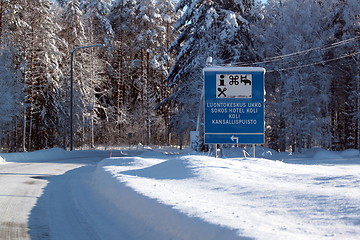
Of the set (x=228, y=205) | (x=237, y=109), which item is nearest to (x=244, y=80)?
(x=237, y=109)

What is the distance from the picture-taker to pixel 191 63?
3972 centimetres

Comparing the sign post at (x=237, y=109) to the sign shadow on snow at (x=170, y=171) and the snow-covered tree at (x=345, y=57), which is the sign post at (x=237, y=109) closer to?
the sign shadow on snow at (x=170, y=171)

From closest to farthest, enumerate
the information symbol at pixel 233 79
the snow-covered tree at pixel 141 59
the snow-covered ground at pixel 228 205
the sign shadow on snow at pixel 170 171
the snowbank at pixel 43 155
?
the snow-covered ground at pixel 228 205 < the sign shadow on snow at pixel 170 171 < the information symbol at pixel 233 79 < the snowbank at pixel 43 155 < the snow-covered tree at pixel 141 59

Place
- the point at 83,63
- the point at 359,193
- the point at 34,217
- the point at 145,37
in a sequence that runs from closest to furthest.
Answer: the point at 359,193 < the point at 34,217 < the point at 83,63 < the point at 145,37

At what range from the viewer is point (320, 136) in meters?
41.0

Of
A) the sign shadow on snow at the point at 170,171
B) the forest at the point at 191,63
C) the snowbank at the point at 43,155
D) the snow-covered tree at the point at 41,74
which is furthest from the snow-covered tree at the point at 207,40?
the sign shadow on snow at the point at 170,171

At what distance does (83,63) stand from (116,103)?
32.7 ft

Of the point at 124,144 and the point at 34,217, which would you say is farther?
the point at 124,144

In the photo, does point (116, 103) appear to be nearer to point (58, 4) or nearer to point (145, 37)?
point (145, 37)

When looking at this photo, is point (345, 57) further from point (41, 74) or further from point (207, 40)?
point (41, 74)

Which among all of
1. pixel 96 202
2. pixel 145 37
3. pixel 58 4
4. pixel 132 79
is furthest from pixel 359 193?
pixel 58 4

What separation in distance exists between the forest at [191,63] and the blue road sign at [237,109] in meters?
15.7

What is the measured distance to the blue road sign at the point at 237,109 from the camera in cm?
2064

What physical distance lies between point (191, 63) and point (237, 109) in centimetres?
1941
